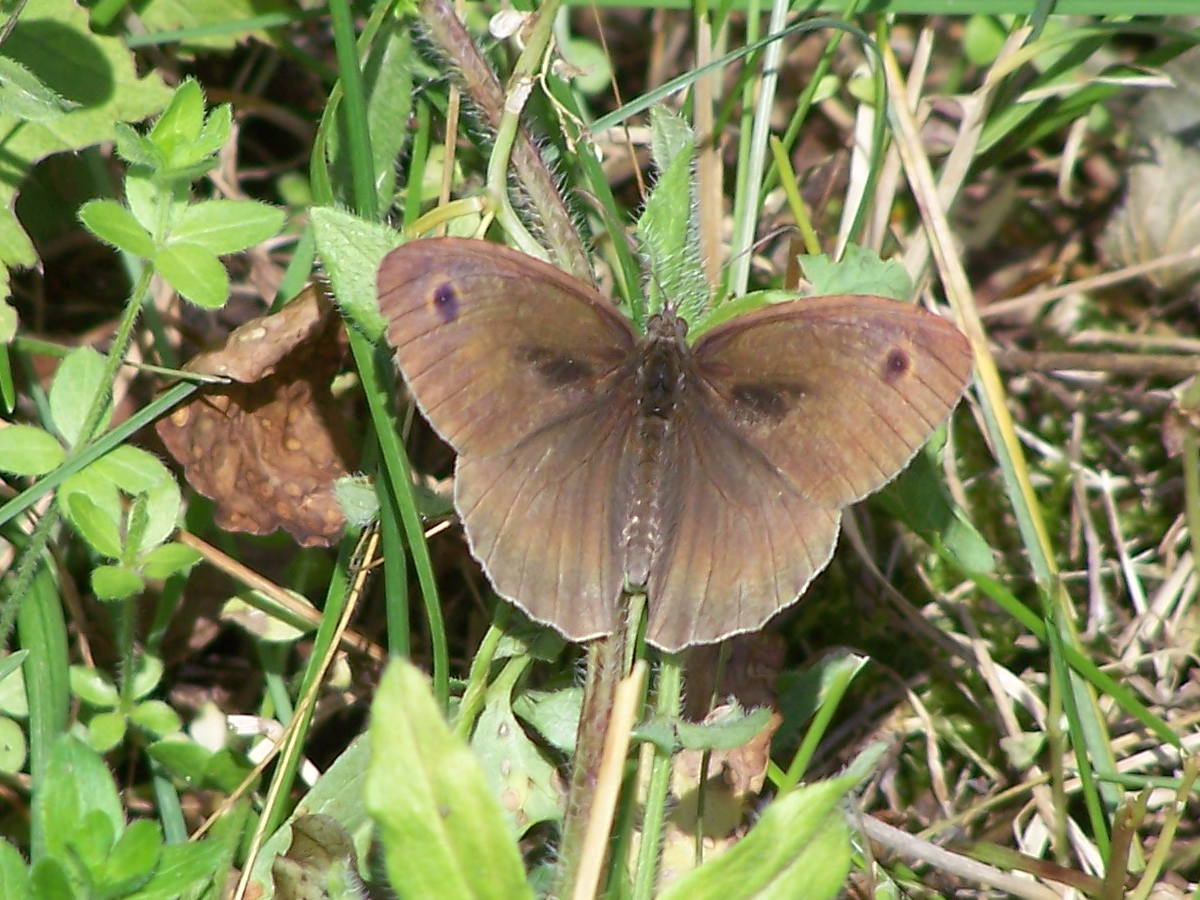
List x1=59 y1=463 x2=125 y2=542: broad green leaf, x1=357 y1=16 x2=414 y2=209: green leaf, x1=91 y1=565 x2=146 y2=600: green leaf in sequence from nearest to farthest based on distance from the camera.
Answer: x1=91 y1=565 x2=146 y2=600: green leaf, x1=59 y1=463 x2=125 y2=542: broad green leaf, x1=357 y1=16 x2=414 y2=209: green leaf

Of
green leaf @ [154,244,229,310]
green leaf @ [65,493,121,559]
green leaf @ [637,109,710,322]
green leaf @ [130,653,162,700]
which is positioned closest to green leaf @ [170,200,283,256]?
green leaf @ [154,244,229,310]

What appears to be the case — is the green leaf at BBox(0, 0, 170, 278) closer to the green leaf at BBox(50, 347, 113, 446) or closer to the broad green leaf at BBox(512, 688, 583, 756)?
the green leaf at BBox(50, 347, 113, 446)

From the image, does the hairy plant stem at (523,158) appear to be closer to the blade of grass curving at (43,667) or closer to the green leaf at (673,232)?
the green leaf at (673,232)

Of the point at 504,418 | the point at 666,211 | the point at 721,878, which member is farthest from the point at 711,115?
the point at 721,878

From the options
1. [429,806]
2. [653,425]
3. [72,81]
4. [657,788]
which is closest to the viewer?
[429,806]

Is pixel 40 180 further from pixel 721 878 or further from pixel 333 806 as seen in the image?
pixel 721 878

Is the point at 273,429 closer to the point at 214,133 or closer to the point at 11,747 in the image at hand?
the point at 214,133

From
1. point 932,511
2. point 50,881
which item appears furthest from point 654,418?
point 50,881
